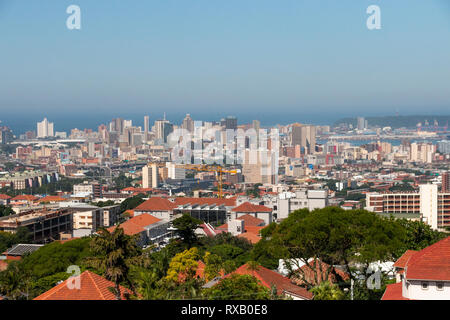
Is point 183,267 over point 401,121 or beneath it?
beneath

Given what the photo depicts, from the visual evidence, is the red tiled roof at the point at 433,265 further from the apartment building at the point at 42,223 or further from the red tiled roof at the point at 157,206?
the red tiled roof at the point at 157,206

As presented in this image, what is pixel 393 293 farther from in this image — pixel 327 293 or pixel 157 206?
pixel 157 206

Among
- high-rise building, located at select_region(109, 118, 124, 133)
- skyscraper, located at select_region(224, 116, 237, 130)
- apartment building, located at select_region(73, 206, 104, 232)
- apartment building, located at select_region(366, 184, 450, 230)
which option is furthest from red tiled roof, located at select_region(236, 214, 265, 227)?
high-rise building, located at select_region(109, 118, 124, 133)

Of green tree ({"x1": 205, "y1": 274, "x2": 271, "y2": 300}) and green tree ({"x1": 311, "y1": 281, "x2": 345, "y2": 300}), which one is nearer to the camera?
green tree ({"x1": 311, "y1": 281, "x2": 345, "y2": 300})

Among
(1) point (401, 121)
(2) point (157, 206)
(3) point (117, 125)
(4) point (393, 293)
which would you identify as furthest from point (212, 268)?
(1) point (401, 121)

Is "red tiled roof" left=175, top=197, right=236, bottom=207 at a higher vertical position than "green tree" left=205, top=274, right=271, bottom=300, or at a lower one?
lower

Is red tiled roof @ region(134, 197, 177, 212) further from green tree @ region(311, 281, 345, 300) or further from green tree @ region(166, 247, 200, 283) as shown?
green tree @ region(311, 281, 345, 300)

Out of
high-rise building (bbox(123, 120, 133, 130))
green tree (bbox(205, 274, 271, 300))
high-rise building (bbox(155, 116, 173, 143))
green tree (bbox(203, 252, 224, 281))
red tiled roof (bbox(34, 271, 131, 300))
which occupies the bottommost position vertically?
green tree (bbox(203, 252, 224, 281))
